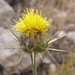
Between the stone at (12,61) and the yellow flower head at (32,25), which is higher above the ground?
the yellow flower head at (32,25)

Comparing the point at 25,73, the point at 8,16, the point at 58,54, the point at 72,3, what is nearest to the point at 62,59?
the point at 58,54

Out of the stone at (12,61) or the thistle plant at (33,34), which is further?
the stone at (12,61)

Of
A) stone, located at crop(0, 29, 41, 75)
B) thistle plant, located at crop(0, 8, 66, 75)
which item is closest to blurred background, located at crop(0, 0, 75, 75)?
stone, located at crop(0, 29, 41, 75)

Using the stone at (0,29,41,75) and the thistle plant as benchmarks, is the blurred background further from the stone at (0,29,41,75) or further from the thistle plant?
Answer: the thistle plant

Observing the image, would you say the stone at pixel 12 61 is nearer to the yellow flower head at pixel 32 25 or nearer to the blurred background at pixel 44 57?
the blurred background at pixel 44 57

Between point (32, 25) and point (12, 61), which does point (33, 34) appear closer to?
point (32, 25)

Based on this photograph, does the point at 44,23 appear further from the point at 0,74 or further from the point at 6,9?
the point at 6,9

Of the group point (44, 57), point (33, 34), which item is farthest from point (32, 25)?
point (44, 57)

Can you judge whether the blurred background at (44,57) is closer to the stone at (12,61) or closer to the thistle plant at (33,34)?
the stone at (12,61)

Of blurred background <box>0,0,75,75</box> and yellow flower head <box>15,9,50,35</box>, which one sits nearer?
yellow flower head <box>15,9,50,35</box>

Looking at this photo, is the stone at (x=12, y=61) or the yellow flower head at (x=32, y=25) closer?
the yellow flower head at (x=32, y=25)

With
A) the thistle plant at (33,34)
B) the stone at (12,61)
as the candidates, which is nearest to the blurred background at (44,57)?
the stone at (12,61)

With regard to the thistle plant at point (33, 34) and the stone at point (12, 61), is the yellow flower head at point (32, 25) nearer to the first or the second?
the thistle plant at point (33, 34)
